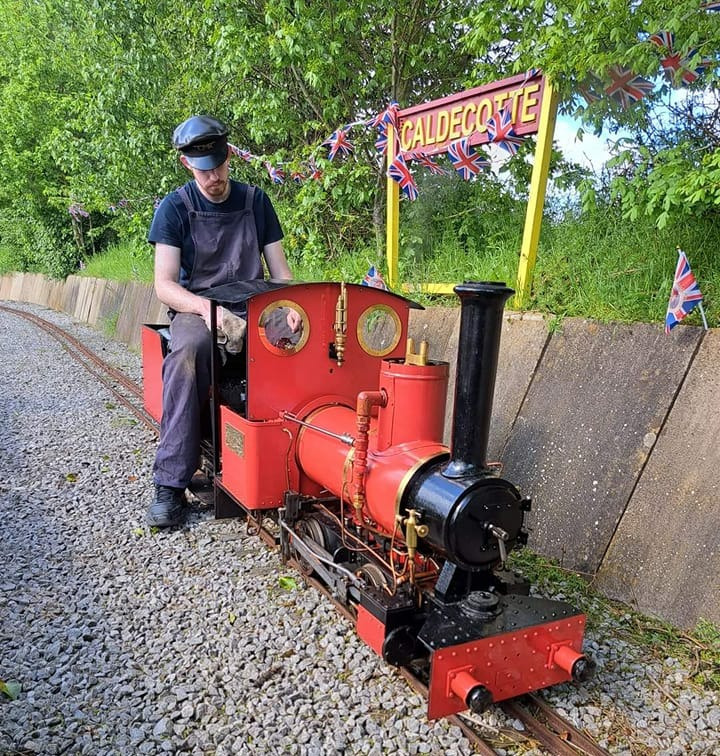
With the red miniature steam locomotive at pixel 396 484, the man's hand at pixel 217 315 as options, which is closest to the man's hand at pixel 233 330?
the man's hand at pixel 217 315

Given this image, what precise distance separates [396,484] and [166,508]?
7.70 ft

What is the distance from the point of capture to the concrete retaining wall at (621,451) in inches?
134

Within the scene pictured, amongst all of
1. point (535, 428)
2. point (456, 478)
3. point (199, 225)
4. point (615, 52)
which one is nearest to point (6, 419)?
point (199, 225)

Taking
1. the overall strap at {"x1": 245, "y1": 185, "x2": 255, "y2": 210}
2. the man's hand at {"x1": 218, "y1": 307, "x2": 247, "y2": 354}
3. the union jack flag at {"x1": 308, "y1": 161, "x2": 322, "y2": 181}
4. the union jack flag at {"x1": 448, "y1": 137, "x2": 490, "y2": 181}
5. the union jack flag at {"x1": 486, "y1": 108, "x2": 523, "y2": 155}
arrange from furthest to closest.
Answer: the union jack flag at {"x1": 308, "y1": 161, "x2": 322, "y2": 181}
the union jack flag at {"x1": 448, "y1": 137, "x2": 490, "y2": 181}
the union jack flag at {"x1": 486, "y1": 108, "x2": 523, "y2": 155}
the overall strap at {"x1": 245, "y1": 185, "x2": 255, "y2": 210}
the man's hand at {"x1": 218, "y1": 307, "x2": 247, "y2": 354}

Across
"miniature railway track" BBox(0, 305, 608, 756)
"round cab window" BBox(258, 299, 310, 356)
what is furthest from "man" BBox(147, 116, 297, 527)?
"miniature railway track" BBox(0, 305, 608, 756)

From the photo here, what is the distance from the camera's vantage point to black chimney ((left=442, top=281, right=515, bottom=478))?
7.88 ft

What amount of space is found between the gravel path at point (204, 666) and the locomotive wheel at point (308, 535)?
98 mm

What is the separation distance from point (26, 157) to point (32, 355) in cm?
1317

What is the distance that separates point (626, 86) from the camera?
4.08 metres

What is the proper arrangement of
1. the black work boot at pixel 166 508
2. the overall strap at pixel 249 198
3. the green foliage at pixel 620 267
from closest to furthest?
the green foliage at pixel 620 267
the black work boot at pixel 166 508
the overall strap at pixel 249 198

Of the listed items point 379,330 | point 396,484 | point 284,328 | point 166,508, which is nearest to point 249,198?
point 284,328

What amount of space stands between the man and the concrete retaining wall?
2143 millimetres

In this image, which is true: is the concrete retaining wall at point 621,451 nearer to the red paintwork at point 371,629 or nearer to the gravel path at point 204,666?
the gravel path at point 204,666

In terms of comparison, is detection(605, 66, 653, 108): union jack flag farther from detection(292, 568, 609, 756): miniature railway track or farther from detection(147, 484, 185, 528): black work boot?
detection(147, 484, 185, 528): black work boot
